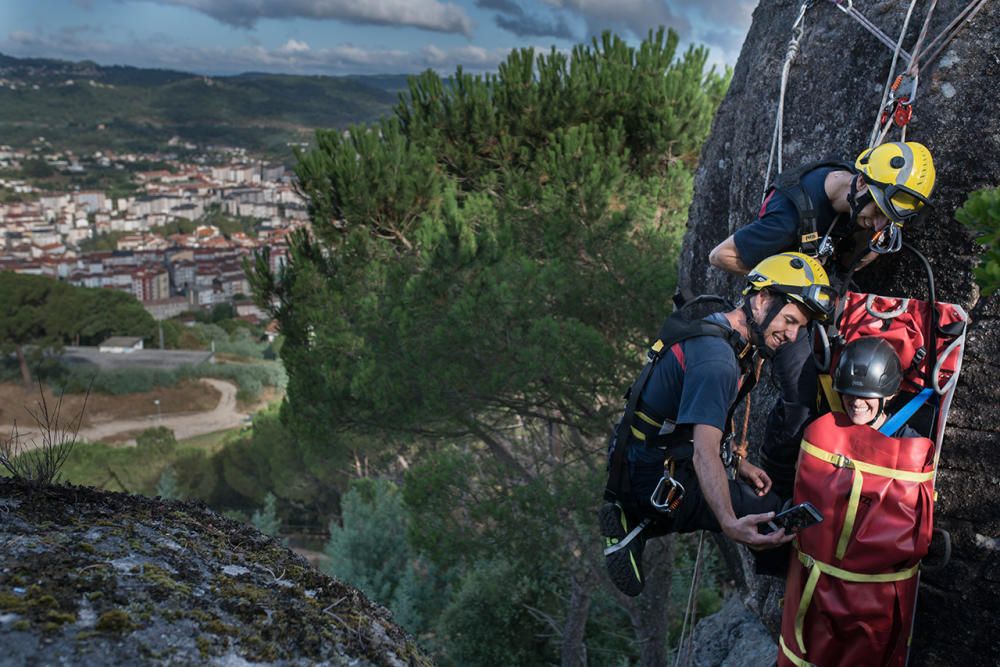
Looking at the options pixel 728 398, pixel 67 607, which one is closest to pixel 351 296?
pixel 728 398

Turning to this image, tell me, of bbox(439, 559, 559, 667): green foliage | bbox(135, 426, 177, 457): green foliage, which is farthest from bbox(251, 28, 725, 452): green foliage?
bbox(135, 426, 177, 457): green foliage

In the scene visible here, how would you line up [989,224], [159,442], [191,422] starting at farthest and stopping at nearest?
[191,422] < [159,442] < [989,224]

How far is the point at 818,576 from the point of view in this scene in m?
2.71

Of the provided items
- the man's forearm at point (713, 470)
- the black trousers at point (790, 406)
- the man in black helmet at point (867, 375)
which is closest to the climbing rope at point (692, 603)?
the black trousers at point (790, 406)

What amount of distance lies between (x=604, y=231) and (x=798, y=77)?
5.46 meters

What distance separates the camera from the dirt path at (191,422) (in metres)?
33.0

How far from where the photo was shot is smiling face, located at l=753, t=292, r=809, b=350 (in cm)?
272

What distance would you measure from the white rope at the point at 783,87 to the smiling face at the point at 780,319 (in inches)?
40.9

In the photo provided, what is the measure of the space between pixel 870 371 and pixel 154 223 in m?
106

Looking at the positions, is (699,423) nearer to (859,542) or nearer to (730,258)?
(859,542)

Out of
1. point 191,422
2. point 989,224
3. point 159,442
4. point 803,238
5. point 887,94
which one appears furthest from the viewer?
point 191,422

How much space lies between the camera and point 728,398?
267 centimetres

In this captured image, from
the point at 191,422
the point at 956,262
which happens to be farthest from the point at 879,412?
the point at 191,422

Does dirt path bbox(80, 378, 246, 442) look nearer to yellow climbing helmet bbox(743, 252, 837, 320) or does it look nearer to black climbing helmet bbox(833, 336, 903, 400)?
yellow climbing helmet bbox(743, 252, 837, 320)
